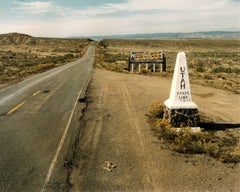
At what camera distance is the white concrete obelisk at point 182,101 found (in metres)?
11.1

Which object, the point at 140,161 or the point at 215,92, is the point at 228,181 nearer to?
the point at 140,161

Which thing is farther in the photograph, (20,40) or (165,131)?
(20,40)

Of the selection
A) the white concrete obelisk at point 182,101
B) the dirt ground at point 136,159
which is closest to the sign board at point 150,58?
the dirt ground at point 136,159

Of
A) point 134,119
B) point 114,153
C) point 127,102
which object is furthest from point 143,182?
point 127,102

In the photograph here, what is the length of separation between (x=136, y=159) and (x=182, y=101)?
3305 mm

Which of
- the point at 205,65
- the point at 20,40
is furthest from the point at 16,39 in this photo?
the point at 205,65

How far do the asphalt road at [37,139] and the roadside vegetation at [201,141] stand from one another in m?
3.22

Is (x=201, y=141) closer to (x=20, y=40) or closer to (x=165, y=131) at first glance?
(x=165, y=131)

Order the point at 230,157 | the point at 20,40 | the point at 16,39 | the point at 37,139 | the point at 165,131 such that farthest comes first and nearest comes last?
the point at 16,39
the point at 20,40
the point at 165,131
the point at 37,139
the point at 230,157

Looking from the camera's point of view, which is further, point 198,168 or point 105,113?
Result: point 105,113

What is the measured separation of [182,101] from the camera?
11.2 meters

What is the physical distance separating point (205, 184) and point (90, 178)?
9.23 feet

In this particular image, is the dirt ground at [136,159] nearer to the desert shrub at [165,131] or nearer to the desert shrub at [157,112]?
Result: the desert shrub at [165,131]

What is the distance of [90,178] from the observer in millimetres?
7762
